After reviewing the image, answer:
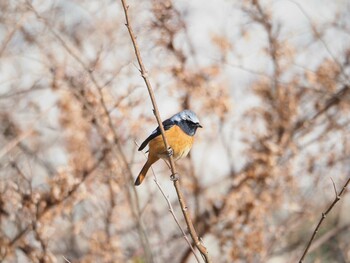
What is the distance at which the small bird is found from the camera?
353cm

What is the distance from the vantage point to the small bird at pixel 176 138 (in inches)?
139

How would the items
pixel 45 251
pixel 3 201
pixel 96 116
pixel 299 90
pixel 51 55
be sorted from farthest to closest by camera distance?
pixel 51 55 → pixel 299 90 → pixel 96 116 → pixel 3 201 → pixel 45 251

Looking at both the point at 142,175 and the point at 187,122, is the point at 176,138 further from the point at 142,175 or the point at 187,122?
the point at 142,175

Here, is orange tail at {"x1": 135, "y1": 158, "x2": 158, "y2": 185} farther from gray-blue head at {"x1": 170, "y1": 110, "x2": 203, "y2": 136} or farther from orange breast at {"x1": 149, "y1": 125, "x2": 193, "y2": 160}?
gray-blue head at {"x1": 170, "y1": 110, "x2": 203, "y2": 136}

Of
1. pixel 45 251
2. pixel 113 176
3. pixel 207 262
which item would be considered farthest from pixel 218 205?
pixel 207 262

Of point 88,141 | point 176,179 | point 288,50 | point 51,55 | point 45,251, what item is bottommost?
point 176,179

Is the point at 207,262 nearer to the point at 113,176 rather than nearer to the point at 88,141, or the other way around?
the point at 113,176

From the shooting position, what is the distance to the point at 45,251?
377 centimetres

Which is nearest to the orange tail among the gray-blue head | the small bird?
the small bird

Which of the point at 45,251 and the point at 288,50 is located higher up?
the point at 288,50

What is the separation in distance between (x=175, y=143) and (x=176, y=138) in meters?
0.04

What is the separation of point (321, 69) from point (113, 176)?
2.49m

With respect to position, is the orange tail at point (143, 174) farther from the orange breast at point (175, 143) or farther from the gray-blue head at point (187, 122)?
the gray-blue head at point (187, 122)

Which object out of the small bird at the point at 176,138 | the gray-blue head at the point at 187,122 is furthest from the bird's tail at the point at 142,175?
the gray-blue head at the point at 187,122
